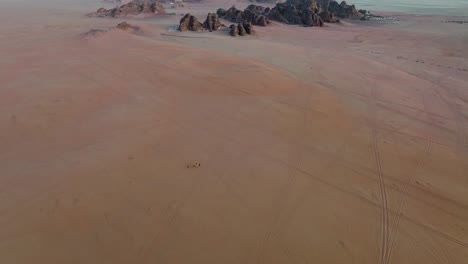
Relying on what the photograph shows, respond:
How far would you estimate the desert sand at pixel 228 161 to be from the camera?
486 centimetres

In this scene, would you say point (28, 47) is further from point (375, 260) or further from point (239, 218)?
point (375, 260)

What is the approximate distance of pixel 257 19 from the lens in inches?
1083

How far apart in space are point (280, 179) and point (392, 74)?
10715 mm

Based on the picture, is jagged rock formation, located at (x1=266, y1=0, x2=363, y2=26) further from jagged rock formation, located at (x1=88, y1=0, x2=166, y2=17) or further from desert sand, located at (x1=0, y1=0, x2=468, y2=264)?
desert sand, located at (x1=0, y1=0, x2=468, y2=264)

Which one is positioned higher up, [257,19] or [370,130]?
[257,19]

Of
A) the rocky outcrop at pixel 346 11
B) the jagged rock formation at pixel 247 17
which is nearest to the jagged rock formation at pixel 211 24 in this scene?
the jagged rock formation at pixel 247 17

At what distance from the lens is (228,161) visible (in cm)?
691

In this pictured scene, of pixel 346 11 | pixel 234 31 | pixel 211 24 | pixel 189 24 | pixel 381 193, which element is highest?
pixel 346 11

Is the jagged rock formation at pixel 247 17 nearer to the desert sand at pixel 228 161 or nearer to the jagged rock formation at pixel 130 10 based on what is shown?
the jagged rock formation at pixel 130 10

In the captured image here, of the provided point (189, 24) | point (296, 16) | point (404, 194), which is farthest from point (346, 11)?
point (404, 194)

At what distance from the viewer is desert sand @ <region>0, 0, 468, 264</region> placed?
4855 millimetres

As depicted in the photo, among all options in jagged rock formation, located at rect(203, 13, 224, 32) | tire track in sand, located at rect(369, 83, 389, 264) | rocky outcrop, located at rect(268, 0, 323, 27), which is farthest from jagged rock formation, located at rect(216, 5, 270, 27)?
tire track in sand, located at rect(369, 83, 389, 264)

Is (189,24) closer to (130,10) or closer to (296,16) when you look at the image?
(296,16)

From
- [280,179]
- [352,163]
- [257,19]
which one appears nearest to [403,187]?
[352,163]
